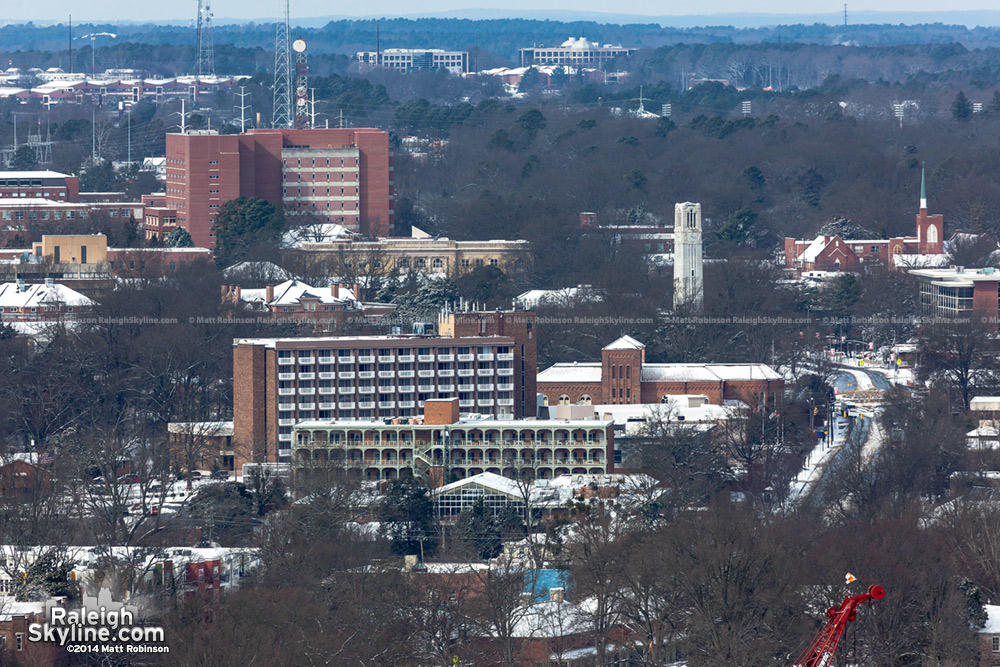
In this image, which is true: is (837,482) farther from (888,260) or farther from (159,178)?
(159,178)

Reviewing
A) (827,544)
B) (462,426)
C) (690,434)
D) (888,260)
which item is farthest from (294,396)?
(888,260)

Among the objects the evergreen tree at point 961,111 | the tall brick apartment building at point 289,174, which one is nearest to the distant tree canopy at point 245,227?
the tall brick apartment building at point 289,174

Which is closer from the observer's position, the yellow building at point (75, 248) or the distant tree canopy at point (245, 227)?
the yellow building at point (75, 248)

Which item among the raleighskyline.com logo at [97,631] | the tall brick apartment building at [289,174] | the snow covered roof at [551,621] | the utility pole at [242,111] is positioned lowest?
the snow covered roof at [551,621]

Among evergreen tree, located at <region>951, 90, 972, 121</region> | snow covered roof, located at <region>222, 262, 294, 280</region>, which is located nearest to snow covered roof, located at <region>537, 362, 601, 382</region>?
snow covered roof, located at <region>222, 262, 294, 280</region>

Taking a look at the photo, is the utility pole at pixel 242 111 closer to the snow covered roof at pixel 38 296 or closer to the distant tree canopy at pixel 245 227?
the distant tree canopy at pixel 245 227

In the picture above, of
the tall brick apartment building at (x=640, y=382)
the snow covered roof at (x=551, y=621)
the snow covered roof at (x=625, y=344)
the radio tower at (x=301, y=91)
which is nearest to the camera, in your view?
the snow covered roof at (x=551, y=621)
